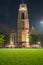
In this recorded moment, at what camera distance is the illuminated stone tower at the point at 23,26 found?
75812 millimetres

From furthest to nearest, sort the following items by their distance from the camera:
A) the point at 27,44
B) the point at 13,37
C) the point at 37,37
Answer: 1. the point at 13,37
2. the point at 27,44
3. the point at 37,37

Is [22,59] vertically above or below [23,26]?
below

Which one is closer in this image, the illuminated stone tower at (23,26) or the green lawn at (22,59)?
the green lawn at (22,59)

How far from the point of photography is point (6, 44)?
7125 cm

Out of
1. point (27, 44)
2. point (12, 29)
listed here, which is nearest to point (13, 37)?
point (12, 29)

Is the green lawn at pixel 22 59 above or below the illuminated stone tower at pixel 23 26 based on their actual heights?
below

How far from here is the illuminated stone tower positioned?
7581 cm

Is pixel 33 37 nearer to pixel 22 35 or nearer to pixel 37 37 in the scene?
pixel 37 37

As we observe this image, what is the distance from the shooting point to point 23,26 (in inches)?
3014

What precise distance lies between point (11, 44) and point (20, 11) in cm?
1253

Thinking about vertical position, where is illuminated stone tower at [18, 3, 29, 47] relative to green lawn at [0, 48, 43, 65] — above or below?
above

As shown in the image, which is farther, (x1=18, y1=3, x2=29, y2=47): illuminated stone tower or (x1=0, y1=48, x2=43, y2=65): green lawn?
(x1=18, y1=3, x2=29, y2=47): illuminated stone tower

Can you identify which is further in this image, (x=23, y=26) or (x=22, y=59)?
(x=23, y=26)

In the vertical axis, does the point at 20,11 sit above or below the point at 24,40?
above
